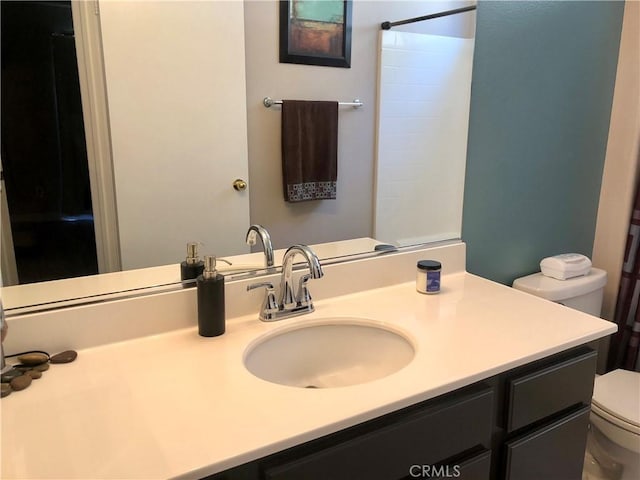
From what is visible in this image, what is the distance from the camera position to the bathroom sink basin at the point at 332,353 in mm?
1234

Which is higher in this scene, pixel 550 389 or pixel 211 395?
pixel 211 395

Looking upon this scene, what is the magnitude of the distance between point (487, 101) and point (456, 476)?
46.2 inches

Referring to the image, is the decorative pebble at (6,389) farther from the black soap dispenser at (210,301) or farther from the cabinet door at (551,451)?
the cabinet door at (551,451)

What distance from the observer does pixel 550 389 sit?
1.21 meters

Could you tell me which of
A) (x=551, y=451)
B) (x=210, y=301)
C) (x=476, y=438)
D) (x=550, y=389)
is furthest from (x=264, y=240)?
(x=551, y=451)

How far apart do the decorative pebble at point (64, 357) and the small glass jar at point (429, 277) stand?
0.92 meters

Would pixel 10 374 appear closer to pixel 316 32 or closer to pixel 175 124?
pixel 175 124

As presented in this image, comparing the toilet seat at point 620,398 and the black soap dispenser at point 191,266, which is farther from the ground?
the black soap dispenser at point 191,266

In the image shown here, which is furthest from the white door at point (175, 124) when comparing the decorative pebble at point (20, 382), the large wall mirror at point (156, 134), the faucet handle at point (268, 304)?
the decorative pebble at point (20, 382)

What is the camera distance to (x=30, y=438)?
0.81 m

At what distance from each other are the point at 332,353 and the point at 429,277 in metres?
0.38

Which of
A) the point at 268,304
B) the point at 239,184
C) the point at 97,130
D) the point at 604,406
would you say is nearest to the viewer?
the point at 97,130

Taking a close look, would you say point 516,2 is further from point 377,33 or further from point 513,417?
point 513,417


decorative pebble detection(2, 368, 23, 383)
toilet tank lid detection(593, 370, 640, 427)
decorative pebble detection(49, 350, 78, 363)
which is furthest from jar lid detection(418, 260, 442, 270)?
decorative pebble detection(2, 368, 23, 383)
